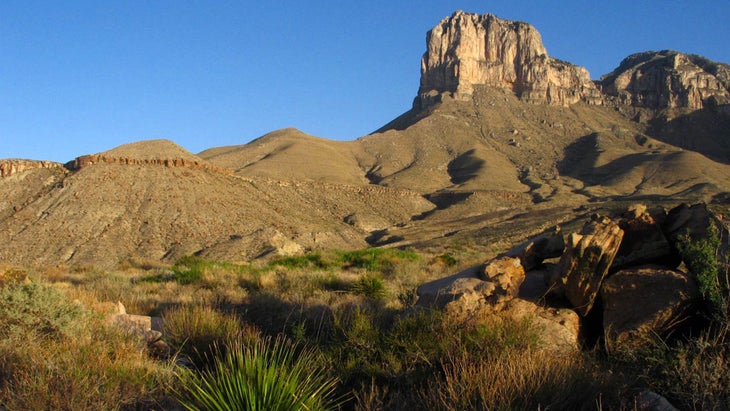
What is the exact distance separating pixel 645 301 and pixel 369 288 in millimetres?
6201

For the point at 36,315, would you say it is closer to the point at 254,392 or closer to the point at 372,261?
the point at 254,392

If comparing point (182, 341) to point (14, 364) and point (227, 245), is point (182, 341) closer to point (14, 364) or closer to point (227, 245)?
point (14, 364)

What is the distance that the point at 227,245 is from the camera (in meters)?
38.7

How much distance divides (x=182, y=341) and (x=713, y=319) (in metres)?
6.30

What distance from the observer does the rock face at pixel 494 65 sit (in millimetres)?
139250

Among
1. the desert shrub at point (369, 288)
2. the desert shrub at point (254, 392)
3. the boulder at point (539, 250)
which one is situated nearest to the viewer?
the desert shrub at point (254, 392)

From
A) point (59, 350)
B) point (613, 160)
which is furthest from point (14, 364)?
point (613, 160)

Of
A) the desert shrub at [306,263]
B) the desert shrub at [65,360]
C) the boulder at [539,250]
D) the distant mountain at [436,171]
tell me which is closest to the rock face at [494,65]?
the distant mountain at [436,171]

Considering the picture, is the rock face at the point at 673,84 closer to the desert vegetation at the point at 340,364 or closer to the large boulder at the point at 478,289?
the large boulder at the point at 478,289

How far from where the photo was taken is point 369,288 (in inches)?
464

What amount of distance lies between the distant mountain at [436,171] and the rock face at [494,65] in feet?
1.68

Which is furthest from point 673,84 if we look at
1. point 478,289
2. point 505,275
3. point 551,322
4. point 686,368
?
point 686,368

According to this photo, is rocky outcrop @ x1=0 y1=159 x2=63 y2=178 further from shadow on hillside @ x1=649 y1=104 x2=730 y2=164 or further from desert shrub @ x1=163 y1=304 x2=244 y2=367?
shadow on hillside @ x1=649 y1=104 x2=730 y2=164

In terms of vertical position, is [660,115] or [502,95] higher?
[502,95]
